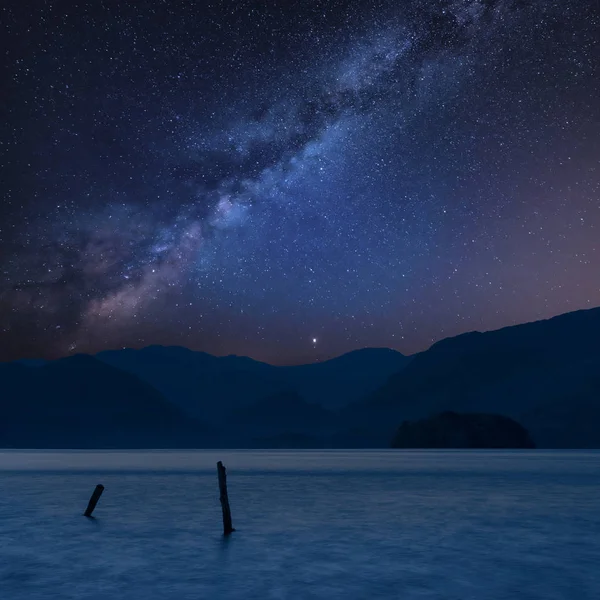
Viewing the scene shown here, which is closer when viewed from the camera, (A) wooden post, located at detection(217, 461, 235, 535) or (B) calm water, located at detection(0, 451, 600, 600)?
(B) calm water, located at detection(0, 451, 600, 600)

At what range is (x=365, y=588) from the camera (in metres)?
18.2

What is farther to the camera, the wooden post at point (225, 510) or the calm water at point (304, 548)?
the wooden post at point (225, 510)

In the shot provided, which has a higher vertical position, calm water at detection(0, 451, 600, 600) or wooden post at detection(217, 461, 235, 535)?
wooden post at detection(217, 461, 235, 535)

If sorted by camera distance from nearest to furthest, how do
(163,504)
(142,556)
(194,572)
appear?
(194,572) < (142,556) < (163,504)

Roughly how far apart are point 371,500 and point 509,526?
1471 cm

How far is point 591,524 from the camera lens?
33344 mm

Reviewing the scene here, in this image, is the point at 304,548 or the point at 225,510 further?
the point at 225,510

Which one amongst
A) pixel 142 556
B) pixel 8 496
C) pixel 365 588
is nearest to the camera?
pixel 365 588

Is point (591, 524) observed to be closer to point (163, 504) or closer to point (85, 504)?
point (163, 504)

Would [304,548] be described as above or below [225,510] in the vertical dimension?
below

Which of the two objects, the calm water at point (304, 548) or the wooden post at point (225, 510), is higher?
the wooden post at point (225, 510)

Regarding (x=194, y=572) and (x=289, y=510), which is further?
(x=289, y=510)

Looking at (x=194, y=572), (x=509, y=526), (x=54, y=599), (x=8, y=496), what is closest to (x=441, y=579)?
(x=194, y=572)

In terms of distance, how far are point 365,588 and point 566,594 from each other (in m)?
4.66
